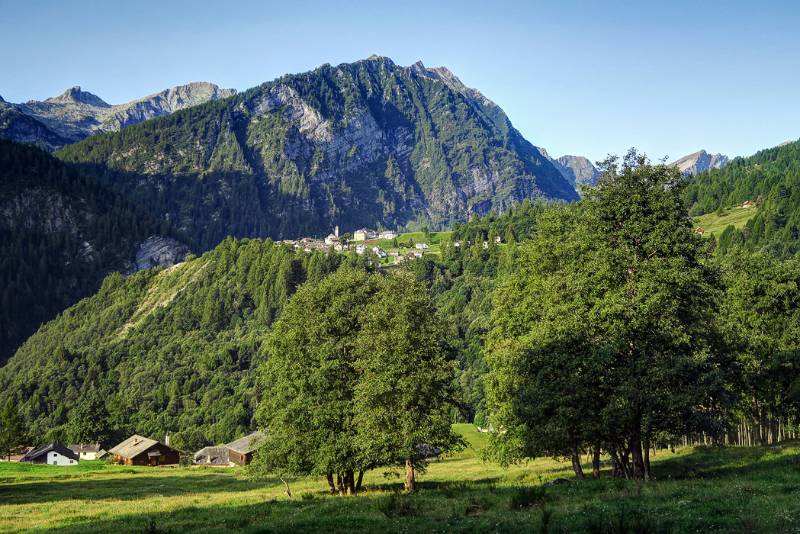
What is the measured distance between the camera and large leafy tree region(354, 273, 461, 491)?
3891 cm

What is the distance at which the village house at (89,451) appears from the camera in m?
156

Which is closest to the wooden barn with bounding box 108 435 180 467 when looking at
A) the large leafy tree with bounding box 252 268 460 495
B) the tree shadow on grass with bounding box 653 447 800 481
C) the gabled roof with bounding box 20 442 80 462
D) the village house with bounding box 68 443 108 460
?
the gabled roof with bounding box 20 442 80 462

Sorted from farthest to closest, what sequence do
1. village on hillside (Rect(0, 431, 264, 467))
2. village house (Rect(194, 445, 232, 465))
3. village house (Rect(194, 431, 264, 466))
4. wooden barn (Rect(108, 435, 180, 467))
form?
wooden barn (Rect(108, 435, 180, 467)) → village house (Rect(194, 445, 232, 465)) → village on hillside (Rect(0, 431, 264, 467)) → village house (Rect(194, 431, 264, 466))

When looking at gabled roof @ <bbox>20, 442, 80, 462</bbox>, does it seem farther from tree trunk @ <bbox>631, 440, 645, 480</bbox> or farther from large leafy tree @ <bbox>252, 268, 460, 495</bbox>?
tree trunk @ <bbox>631, 440, 645, 480</bbox>

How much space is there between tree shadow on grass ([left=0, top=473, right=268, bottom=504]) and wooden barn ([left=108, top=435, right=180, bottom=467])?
48.9m

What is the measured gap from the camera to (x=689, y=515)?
816 inches

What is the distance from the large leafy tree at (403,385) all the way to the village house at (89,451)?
138669 mm

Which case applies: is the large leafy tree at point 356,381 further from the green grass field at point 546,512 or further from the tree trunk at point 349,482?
the green grass field at point 546,512

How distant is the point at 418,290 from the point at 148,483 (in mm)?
55301

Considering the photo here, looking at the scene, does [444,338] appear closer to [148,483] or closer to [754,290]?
[754,290]

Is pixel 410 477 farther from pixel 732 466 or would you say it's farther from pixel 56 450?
pixel 56 450

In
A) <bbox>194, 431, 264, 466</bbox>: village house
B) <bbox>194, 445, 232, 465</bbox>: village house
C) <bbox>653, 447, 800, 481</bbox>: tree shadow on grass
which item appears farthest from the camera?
<bbox>194, 445, 232, 465</bbox>: village house

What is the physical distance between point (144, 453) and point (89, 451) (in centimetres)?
3007

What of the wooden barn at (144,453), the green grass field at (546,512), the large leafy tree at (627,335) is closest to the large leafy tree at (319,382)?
the green grass field at (546,512)
